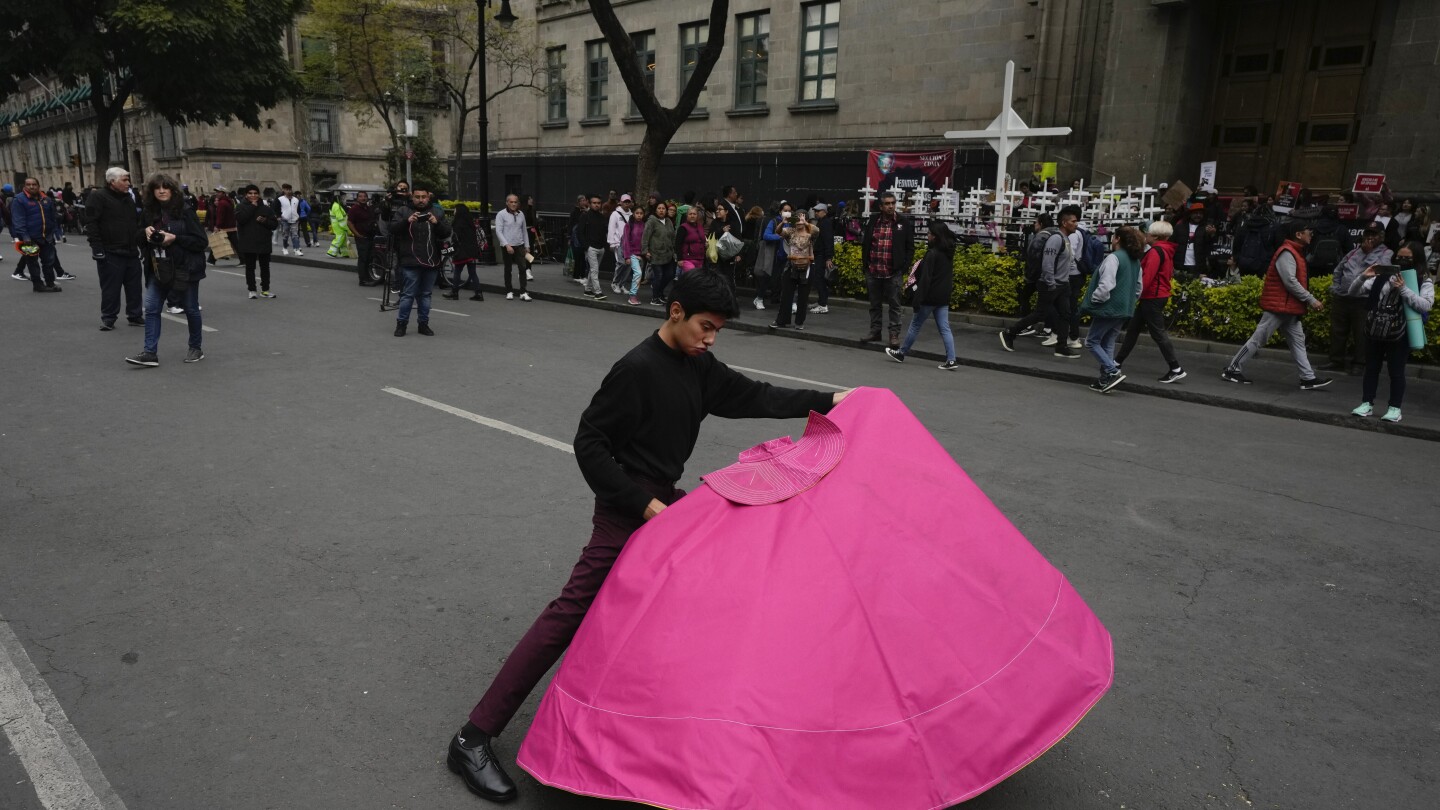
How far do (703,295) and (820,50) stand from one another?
22.9m

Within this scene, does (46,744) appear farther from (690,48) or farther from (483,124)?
(690,48)

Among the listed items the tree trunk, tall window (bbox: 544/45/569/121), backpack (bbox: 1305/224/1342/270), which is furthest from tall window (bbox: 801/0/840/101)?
backpack (bbox: 1305/224/1342/270)

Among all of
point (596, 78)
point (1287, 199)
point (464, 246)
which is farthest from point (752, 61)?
point (1287, 199)

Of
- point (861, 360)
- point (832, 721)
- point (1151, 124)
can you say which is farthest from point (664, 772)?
point (1151, 124)

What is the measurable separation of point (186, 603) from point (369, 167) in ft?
191

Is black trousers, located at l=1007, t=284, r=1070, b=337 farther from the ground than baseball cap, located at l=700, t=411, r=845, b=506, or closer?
closer

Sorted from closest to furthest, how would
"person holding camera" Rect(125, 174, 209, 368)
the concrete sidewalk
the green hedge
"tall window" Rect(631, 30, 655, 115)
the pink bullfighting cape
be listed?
the pink bullfighting cape → the concrete sidewalk → "person holding camera" Rect(125, 174, 209, 368) → the green hedge → "tall window" Rect(631, 30, 655, 115)

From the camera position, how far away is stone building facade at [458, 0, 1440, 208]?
53.2 feet

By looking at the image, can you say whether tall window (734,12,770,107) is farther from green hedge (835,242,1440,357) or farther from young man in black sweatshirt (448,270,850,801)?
young man in black sweatshirt (448,270,850,801)

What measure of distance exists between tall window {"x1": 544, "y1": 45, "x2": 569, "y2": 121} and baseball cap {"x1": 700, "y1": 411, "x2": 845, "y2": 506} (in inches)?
1183

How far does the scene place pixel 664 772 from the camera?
2539 millimetres

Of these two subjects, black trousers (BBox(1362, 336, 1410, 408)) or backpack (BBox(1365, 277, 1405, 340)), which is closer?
backpack (BBox(1365, 277, 1405, 340))

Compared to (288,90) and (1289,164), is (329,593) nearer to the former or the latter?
(1289,164)

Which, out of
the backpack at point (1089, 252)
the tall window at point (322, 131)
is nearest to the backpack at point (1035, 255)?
the backpack at point (1089, 252)
